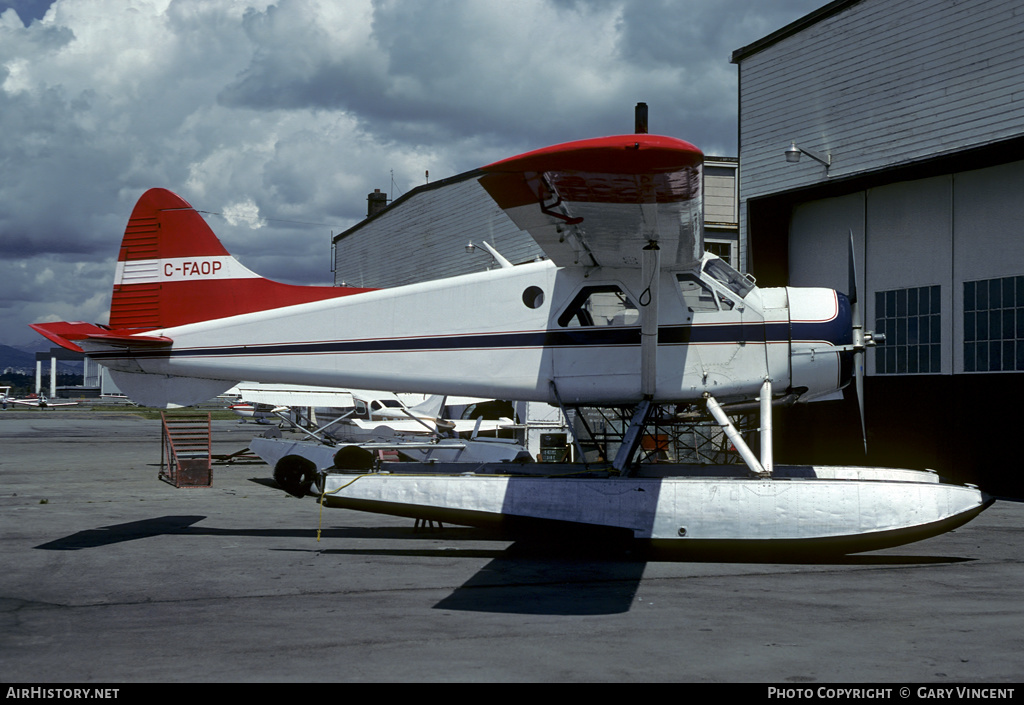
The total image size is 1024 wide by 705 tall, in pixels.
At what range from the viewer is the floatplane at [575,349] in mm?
7023

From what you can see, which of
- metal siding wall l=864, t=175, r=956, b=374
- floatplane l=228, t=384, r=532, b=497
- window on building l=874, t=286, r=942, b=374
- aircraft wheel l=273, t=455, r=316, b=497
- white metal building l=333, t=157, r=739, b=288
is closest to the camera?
floatplane l=228, t=384, r=532, b=497

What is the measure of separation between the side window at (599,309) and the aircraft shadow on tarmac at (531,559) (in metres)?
2.06

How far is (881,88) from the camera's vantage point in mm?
14492

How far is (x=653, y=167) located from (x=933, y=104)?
10212 millimetres

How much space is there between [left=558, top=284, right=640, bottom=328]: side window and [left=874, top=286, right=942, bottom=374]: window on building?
7.99 meters

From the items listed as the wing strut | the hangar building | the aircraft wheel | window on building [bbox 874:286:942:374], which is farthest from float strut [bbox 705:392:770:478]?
window on building [bbox 874:286:942:374]

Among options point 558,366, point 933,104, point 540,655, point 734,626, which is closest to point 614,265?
point 558,366

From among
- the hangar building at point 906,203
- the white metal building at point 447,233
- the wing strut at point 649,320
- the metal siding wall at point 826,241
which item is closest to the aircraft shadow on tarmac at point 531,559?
the wing strut at point 649,320

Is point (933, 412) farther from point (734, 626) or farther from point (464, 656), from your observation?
point (464, 656)

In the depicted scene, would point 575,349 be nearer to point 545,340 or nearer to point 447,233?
point 545,340

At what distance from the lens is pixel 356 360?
8.60 meters

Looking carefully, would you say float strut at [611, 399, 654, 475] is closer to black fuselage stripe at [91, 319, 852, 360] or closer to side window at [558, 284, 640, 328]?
black fuselage stripe at [91, 319, 852, 360]

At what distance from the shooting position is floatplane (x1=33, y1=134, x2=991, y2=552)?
702 cm
